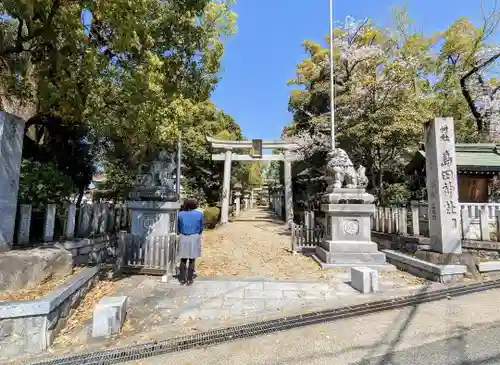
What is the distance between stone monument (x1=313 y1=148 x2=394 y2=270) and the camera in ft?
24.0

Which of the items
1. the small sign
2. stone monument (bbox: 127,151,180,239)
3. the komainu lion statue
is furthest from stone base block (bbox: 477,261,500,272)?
the small sign

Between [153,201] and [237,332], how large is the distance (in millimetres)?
4669

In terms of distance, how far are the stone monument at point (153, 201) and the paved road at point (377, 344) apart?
4.75 meters

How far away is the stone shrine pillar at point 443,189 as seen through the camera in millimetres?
6328

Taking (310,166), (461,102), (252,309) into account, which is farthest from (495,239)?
(461,102)

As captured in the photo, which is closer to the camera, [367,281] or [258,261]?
[367,281]

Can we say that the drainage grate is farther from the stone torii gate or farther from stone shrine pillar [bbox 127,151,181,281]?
the stone torii gate

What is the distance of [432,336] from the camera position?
137 inches

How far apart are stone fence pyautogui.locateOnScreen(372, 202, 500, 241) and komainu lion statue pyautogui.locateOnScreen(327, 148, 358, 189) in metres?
2.97

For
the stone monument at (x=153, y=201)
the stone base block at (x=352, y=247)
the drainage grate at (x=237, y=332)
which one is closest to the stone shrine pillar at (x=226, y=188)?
the stone monument at (x=153, y=201)

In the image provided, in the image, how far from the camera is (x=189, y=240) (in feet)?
18.7

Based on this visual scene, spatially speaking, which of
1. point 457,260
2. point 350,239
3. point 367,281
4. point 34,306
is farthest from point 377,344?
point 350,239

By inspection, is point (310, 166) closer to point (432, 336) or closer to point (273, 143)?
point (273, 143)

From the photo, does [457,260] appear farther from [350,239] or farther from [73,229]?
[73,229]
